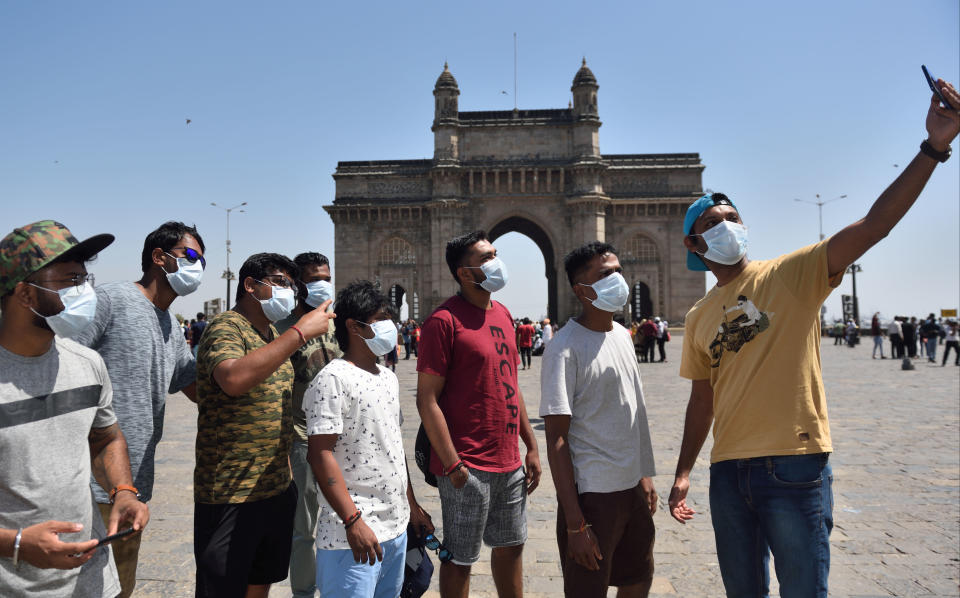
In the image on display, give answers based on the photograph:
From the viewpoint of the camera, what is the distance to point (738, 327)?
2.79 m

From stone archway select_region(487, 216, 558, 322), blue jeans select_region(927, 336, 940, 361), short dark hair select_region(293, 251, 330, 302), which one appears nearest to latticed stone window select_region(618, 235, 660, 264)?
stone archway select_region(487, 216, 558, 322)

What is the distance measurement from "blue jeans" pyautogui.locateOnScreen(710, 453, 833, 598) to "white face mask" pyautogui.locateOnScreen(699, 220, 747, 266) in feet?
3.03

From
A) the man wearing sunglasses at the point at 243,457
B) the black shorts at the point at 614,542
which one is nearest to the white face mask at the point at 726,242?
the black shorts at the point at 614,542

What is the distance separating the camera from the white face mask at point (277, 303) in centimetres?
324

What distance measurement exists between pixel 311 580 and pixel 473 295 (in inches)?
77.7

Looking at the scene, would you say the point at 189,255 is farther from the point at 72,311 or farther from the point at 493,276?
the point at 493,276

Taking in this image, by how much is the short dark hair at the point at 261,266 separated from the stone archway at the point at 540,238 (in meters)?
35.0

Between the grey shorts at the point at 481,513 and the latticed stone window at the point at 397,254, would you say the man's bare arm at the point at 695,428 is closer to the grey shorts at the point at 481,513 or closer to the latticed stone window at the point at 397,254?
the grey shorts at the point at 481,513

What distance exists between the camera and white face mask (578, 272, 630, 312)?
10.5 feet

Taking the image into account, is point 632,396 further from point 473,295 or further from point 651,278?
point 651,278

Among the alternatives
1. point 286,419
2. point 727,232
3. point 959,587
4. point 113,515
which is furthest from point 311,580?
point 959,587

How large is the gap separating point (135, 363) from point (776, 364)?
289 centimetres

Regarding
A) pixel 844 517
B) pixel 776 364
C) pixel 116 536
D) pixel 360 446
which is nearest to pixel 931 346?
pixel 844 517

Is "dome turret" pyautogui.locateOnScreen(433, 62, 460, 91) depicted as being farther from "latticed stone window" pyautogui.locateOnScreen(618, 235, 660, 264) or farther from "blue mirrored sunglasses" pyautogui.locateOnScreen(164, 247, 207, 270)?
"blue mirrored sunglasses" pyautogui.locateOnScreen(164, 247, 207, 270)
